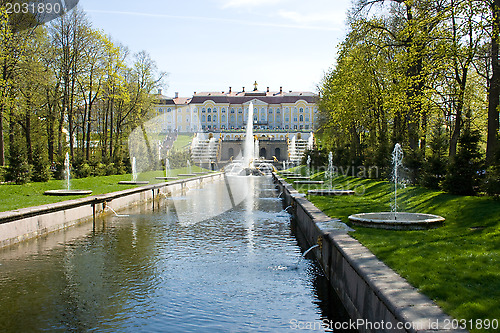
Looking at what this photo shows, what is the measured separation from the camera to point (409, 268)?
19.8ft

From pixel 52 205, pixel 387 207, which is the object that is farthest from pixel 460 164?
pixel 52 205

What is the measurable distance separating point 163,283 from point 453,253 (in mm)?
4396

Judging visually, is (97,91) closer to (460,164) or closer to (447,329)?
(460,164)

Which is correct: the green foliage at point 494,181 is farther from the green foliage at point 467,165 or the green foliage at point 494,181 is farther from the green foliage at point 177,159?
the green foliage at point 177,159

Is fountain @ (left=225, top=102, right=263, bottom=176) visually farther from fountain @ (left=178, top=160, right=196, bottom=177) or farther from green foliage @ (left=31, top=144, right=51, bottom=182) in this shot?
green foliage @ (left=31, top=144, right=51, bottom=182)

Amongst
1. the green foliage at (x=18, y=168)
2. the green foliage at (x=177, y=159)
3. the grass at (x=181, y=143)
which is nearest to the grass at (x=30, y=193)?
the green foliage at (x=18, y=168)

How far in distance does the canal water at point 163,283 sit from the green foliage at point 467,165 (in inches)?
187

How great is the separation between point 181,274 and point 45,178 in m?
14.9

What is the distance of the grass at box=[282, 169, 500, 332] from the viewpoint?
4.82 meters

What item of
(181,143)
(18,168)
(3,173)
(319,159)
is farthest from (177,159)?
(181,143)

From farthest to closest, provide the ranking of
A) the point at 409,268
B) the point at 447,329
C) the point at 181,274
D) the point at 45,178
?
the point at 45,178 → the point at 181,274 → the point at 409,268 → the point at 447,329

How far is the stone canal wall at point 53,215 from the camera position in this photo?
10.6m

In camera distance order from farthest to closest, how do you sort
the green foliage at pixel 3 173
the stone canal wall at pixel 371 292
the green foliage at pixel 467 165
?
1. the green foliage at pixel 3 173
2. the green foliage at pixel 467 165
3. the stone canal wall at pixel 371 292

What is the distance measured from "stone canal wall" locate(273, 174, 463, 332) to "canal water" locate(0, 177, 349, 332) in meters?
0.35
